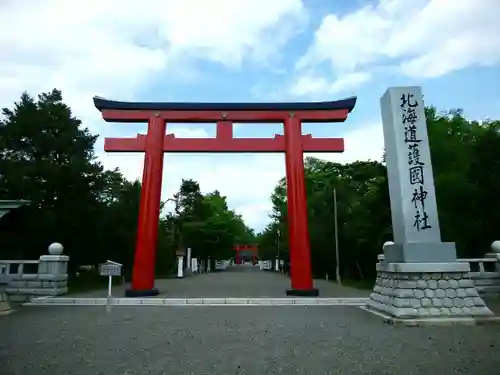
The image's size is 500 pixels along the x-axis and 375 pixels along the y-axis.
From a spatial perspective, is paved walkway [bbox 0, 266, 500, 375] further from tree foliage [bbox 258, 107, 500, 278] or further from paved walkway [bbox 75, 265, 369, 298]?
tree foliage [bbox 258, 107, 500, 278]

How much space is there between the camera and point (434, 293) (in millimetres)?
7258

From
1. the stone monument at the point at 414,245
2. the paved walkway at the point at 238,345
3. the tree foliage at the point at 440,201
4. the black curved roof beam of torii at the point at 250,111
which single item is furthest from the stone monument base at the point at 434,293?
the tree foliage at the point at 440,201

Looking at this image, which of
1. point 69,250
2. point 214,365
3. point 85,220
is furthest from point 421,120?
point 69,250

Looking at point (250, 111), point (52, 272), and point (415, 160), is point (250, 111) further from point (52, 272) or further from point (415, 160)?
point (52, 272)

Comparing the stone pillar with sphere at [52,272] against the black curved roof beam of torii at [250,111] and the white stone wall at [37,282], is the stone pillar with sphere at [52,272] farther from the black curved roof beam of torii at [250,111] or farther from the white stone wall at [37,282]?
the black curved roof beam of torii at [250,111]

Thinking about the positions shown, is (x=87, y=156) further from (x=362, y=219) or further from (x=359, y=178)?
(x=359, y=178)

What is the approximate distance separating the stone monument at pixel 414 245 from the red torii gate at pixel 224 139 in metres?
3.95

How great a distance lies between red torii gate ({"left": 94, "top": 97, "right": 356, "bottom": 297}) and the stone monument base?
16.2ft

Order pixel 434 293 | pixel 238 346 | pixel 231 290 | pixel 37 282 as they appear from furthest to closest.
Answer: pixel 231 290, pixel 37 282, pixel 434 293, pixel 238 346

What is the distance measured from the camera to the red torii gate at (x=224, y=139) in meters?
12.3

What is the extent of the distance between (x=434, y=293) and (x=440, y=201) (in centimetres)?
1018

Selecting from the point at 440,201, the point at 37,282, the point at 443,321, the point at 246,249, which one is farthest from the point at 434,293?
the point at 246,249

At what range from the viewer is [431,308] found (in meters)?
7.14

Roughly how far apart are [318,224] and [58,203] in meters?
15.1
